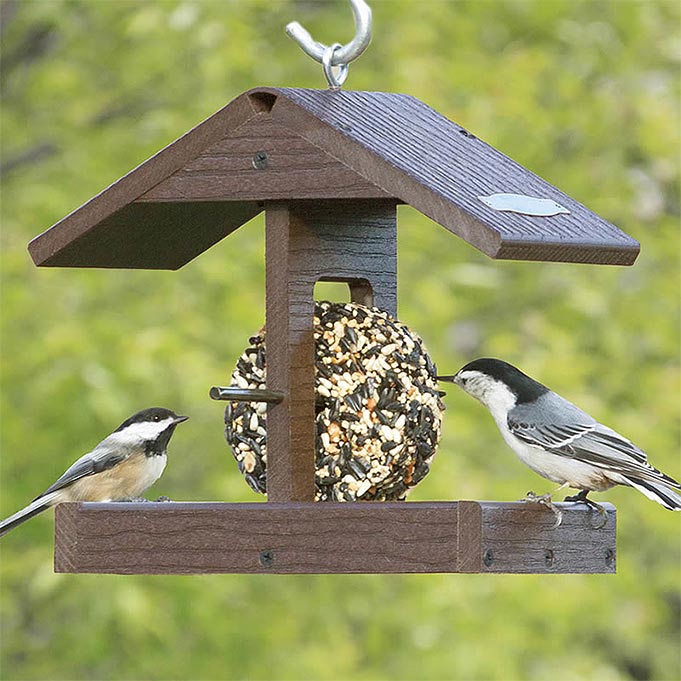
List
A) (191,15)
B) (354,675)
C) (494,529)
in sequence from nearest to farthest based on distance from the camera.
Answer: (494,529) < (191,15) < (354,675)

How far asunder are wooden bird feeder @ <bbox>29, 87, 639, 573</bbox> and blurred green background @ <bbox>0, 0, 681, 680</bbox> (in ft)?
9.40

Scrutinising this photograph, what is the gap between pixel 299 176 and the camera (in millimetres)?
3717

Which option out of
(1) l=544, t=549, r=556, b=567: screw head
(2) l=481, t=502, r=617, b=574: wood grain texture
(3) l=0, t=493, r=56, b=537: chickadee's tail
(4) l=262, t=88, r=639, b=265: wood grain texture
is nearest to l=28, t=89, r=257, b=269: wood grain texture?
(4) l=262, t=88, r=639, b=265: wood grain texture

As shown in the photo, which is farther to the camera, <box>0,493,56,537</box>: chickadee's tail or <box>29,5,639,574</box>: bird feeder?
<box>0,493,56,537</box>: chickadee's tail

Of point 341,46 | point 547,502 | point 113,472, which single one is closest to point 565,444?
point 547,502

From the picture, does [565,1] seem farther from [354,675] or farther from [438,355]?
[354,675]

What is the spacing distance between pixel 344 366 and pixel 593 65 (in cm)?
508

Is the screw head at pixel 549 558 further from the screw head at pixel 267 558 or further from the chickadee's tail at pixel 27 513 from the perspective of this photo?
the chickadee's tail at pixel 27 513

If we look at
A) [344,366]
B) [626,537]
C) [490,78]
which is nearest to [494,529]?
[344,366]

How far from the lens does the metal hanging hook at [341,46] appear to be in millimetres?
3641

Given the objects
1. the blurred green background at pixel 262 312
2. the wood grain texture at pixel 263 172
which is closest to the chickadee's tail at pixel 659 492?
the wood grain texture at pixel 263 172

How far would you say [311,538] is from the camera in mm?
3617

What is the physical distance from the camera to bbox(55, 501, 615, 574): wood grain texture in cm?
354

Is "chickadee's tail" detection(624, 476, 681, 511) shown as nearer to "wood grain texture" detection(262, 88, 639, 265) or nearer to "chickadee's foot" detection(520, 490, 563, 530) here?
"chickadee's foot" detection(520, 490, 563, 530)
